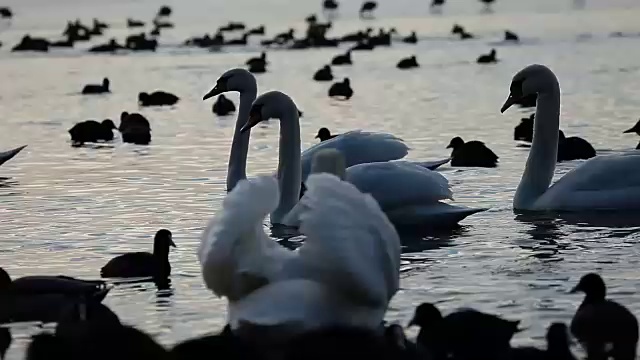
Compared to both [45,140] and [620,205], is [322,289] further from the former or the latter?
[45,140]

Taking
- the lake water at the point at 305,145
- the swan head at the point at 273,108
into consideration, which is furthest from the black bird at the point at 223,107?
the swan head at the point at 273,108

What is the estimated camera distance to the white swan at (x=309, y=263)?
284 inches

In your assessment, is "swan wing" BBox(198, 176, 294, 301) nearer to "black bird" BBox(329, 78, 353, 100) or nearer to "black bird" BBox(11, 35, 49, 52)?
"black bird" BBox(329, 78, 353, 100)

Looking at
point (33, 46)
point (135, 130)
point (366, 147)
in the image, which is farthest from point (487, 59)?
point (366, 147)

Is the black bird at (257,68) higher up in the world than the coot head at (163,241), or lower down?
higher up

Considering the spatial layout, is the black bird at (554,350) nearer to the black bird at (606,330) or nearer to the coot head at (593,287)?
the black bird at (606,330)

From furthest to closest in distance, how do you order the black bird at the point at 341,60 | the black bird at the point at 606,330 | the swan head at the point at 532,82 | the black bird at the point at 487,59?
the black bird at the point at 341,60 → the black bird at the point at 487,59 → the swan head at the point at 532,82 → the black bird at the point at 606,330

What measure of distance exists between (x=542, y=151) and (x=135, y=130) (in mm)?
8979

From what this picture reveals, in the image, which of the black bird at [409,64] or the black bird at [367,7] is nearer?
the black bird at [409,64]

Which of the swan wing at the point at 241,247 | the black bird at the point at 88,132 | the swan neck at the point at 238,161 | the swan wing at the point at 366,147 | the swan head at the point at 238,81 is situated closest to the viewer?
the swan wing at the point at 241,247

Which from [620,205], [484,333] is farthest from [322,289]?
[620,205]

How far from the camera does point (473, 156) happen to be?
16109mm

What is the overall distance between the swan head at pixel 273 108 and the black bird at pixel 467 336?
5550mm

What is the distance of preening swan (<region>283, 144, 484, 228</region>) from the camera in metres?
11.8
